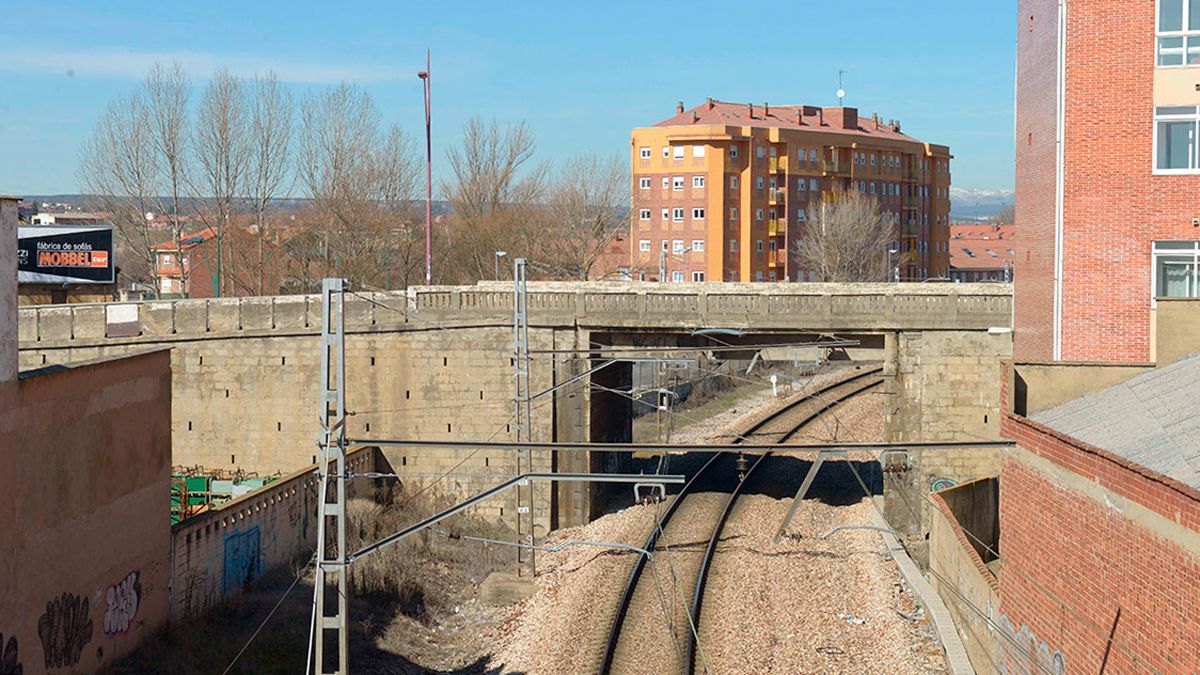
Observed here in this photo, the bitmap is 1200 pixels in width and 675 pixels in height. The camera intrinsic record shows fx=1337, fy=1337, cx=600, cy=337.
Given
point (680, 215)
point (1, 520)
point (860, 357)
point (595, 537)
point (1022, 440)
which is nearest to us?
point (1, 520)

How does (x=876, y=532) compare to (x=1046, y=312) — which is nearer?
(x=1046, y=312)

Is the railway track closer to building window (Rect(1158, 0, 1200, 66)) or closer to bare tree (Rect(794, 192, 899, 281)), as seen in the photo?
building window (Rect(1158, 0, 1200, 66))

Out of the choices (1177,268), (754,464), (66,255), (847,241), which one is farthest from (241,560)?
(847,241)

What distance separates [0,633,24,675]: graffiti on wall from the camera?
15.0m

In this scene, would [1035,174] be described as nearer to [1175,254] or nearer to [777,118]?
[1175,254]

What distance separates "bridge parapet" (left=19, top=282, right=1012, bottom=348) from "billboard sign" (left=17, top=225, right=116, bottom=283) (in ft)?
39.5

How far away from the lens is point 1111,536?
12969 mm

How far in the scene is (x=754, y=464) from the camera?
35.8 meters

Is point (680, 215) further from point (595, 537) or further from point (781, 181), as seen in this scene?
point (595, 537)

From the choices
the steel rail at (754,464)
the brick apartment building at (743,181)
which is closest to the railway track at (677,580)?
the steel rail at (754,464)

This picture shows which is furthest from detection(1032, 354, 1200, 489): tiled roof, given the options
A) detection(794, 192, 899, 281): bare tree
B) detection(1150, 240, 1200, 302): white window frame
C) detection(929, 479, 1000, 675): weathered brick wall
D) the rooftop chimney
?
detection(794, 192, 899, 281): bare tree

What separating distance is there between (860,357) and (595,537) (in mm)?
9186

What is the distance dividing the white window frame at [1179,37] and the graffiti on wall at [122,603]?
16.5 m

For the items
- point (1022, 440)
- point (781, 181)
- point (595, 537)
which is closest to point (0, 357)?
point (1022, 440)
